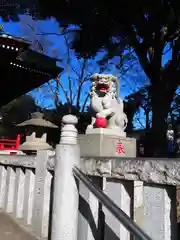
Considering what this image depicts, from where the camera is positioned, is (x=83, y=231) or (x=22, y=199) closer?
(x=83, y=231)

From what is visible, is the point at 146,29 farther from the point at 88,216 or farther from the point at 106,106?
the point at 88,216

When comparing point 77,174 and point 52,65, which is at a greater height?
point 52,65

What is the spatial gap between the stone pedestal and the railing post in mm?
2259

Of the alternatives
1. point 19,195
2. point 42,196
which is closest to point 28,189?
point 19,195

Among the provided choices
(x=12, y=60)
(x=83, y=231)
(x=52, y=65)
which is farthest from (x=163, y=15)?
(x=83, y=231)

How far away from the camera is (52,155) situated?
2.26 metres

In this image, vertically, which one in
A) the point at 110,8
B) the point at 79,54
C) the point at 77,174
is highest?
the point at 110,8

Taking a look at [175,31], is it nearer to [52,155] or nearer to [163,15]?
[163,15]

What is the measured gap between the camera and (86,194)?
1.79 meters

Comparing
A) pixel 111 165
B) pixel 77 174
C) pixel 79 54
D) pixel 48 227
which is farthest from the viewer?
pixel 79 54

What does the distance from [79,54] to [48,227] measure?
992 centimetres

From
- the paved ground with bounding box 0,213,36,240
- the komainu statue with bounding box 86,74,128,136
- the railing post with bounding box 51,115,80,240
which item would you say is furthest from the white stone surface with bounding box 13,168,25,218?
the komainu statue with bounding box 86,74,128,136

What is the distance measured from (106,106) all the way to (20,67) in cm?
184

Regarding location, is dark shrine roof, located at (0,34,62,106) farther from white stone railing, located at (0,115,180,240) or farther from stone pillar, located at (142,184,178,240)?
stone pillar, located at (142,184,178,240)
